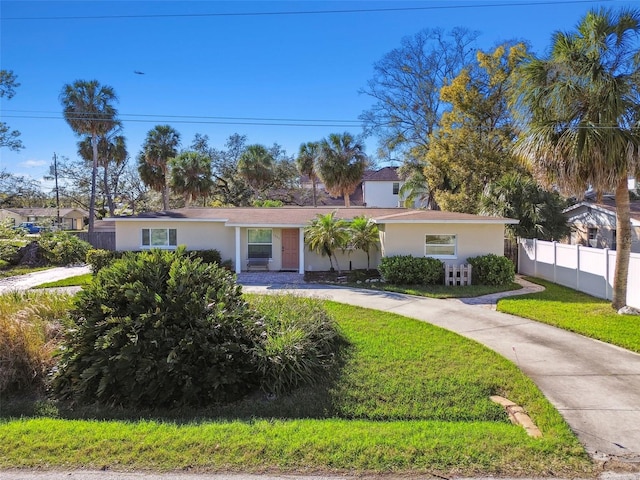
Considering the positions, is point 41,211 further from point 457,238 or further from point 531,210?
point 531,210

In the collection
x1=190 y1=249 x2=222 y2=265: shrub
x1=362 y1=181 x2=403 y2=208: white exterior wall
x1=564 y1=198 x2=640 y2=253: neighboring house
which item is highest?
x1=362 y1=181 x2=403 y2=208: white exterior wall

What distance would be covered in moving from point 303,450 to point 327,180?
26.7 meters

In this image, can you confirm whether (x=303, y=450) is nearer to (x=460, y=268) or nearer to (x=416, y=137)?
(x=460, y=268)

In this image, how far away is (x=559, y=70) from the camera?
10.4m

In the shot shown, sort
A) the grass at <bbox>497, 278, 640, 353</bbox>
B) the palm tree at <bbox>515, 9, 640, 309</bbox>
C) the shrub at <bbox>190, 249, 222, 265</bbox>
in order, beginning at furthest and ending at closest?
the shrub at <bbox>190, 249, 222, 265</bbox>
the palm tree at <bbox>515, 9, 640, 309</bbox>
the grass at <bbox>497, 278, 640, 353</bbox>

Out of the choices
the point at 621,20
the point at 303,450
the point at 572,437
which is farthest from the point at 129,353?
the point at 621,20

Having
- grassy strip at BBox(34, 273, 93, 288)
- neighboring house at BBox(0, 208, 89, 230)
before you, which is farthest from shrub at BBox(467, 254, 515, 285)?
neighboring house at BBox(0, 208, 89, 230)

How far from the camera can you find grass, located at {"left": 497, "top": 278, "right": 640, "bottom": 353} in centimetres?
844

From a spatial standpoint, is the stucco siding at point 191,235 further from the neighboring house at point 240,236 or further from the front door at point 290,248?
the front door at point 290,248

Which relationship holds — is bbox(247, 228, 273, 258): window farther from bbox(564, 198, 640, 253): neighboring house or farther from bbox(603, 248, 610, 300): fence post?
bbox(564, 198, 640, 253): neighboring house

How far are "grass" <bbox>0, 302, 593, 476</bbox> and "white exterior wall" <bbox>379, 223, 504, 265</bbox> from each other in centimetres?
914

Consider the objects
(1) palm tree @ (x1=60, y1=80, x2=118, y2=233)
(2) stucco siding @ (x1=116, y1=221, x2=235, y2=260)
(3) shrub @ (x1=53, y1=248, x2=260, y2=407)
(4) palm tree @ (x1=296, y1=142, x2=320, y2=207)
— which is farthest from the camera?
(4) palm tree @ (x1=296, y1=142, x2=320, y2=207)

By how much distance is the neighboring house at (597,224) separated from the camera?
19.5 metres

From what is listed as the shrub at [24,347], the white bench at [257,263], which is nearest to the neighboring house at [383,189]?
the white bench at [257,263]
